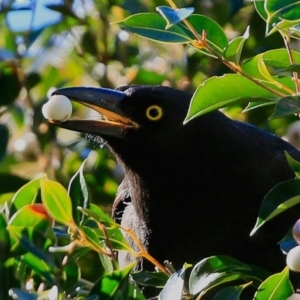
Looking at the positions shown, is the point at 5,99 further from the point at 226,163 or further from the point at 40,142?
the point at 226,163

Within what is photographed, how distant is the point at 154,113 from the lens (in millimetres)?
3566

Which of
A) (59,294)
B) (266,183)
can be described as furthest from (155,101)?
(59,294)

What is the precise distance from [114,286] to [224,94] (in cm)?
57

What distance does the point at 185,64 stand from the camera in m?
4.60

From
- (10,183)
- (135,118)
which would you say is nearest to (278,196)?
(135,118)

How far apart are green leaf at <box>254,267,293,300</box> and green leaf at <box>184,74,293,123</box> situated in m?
0.46

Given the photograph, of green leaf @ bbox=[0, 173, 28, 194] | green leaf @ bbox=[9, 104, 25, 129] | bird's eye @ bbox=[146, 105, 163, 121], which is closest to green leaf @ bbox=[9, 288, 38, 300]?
bird's eye @ bbox=[146, 105, 163, 121]

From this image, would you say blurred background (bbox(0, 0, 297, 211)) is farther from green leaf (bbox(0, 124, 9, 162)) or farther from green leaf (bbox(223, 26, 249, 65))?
green leaf (bbox(223, 26, 249, 65))

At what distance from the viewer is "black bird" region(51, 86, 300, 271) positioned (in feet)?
11.5

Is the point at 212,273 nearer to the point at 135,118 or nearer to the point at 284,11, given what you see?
the point at 284,11

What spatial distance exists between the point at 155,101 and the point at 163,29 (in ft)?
2.94

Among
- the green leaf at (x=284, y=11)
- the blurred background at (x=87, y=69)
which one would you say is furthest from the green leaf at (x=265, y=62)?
the blurred background at (x=87, y=69)

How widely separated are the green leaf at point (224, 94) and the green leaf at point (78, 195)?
378 mm

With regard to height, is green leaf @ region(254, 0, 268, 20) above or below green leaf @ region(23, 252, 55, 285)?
above
